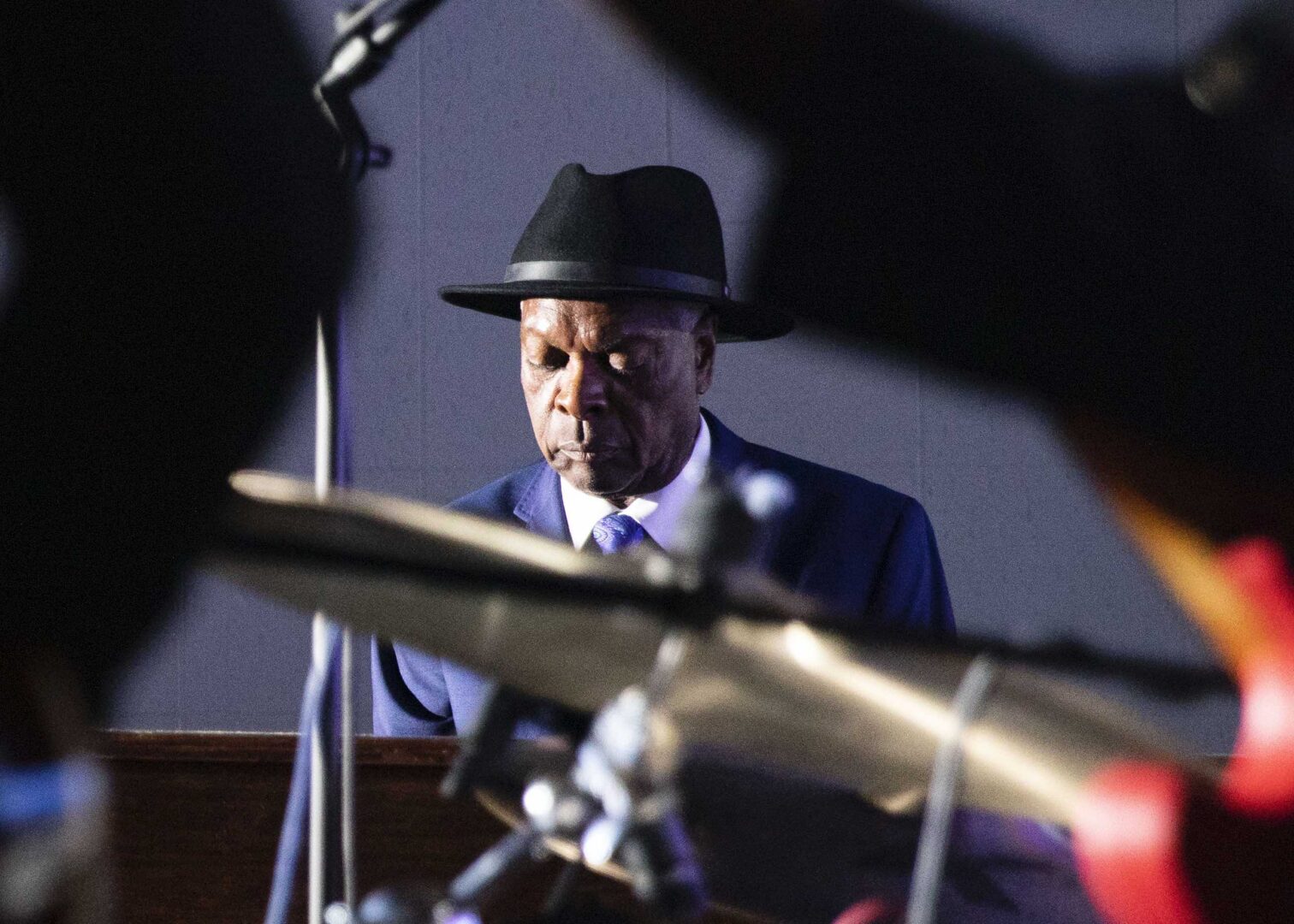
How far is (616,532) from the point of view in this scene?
6.77 ft

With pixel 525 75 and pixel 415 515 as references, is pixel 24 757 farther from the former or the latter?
pixel 525 75

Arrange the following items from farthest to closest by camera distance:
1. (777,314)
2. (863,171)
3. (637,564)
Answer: (777,314)
(863,171)
(637,564)

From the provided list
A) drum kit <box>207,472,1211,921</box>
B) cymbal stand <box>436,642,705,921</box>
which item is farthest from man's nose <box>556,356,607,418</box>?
cymbal stand <box>436,642,705,921</box>

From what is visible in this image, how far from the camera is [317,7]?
11.0 ft

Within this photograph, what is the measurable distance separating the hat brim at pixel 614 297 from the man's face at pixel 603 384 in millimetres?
21

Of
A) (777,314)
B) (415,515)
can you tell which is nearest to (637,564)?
(415,515)

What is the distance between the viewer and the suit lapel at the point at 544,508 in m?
2.11

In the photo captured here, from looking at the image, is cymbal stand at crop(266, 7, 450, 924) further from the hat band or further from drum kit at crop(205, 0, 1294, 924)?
the hat band

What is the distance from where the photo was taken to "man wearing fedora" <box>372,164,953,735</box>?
6.56 ft

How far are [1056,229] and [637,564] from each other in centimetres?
28

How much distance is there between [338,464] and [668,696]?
0.30m

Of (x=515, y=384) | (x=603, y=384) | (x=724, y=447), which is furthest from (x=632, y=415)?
(x=515, y=384)

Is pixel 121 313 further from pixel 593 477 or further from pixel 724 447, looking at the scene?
pixel 724 447

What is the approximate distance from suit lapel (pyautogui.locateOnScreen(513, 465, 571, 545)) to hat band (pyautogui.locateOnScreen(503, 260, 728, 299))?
320mm
